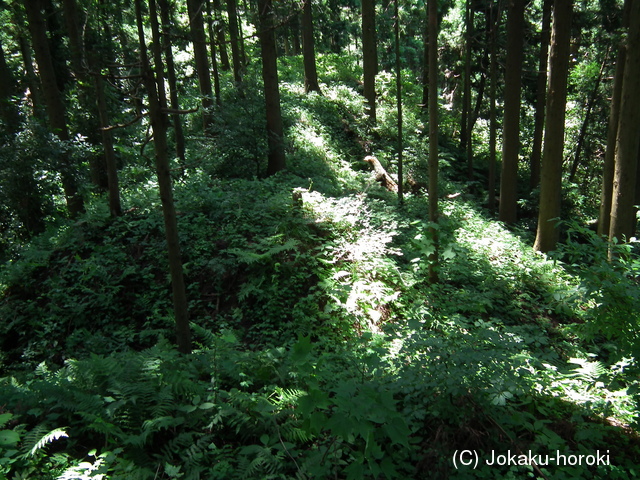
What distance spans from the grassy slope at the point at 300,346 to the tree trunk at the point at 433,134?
0.26 meters

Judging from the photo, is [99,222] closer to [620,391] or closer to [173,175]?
[173,175]

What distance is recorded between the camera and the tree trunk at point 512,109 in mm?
12109

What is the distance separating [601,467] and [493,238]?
7962 mm

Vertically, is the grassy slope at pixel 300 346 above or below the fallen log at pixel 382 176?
below

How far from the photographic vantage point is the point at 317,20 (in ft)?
80.2

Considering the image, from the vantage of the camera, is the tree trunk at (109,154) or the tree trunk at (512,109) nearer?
the tree trunk at (109,154)

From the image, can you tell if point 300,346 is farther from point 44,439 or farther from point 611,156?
point 611,156

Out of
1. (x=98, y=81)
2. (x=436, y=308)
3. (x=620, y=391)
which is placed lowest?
(x=436, y=308)

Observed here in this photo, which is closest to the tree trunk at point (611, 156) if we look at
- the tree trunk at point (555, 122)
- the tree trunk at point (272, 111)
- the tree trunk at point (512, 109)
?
the tree trunk at point (555, 122)

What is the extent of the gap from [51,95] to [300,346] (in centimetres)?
1046

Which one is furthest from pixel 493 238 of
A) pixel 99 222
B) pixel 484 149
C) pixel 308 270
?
pixel 484 149

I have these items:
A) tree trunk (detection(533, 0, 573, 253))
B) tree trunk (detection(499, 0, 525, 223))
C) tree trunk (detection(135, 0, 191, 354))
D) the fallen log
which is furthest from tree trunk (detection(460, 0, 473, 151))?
tree trunk (detection(135, 0, 191, 354))

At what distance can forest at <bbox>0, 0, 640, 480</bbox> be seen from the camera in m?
3.59

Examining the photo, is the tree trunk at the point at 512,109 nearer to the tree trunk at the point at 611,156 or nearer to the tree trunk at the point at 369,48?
the tree trunk at the point at 611,156
